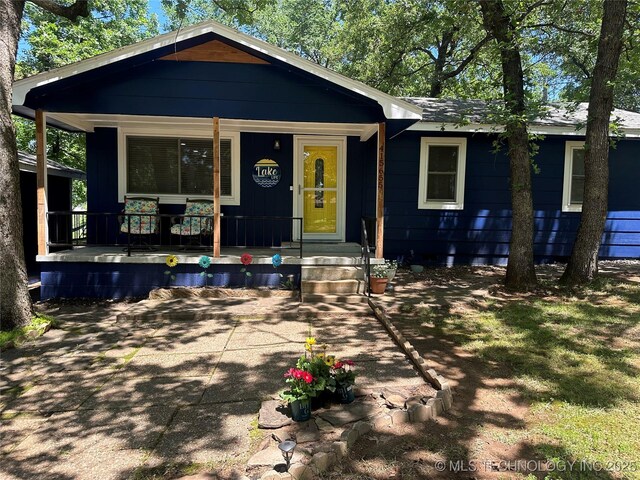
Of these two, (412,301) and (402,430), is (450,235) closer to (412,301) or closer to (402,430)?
(412,301)

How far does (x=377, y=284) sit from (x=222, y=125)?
4.18 meters

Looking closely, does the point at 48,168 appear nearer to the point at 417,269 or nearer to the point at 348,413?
the point at 417,269

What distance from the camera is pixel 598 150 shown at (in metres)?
6.30

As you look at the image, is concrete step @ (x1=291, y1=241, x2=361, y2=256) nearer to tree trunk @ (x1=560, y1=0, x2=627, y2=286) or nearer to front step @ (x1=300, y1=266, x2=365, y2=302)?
front step @ (x1=300, y1=266, x2=365, y2=302)

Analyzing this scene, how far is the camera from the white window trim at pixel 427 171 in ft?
27.8

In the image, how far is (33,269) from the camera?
9.40m

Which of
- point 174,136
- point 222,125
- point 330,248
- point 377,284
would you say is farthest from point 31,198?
point 377,284

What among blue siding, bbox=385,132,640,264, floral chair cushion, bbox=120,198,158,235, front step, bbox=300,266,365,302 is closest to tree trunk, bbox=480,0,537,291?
blue siding, bbox=385,132,640,264

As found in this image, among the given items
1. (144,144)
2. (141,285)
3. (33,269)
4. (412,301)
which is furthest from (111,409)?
(33,269)

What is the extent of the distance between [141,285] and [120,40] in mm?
16624

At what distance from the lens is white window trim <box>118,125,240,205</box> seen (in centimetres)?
800

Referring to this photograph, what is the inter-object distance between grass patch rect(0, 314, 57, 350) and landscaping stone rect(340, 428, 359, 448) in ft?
13.3

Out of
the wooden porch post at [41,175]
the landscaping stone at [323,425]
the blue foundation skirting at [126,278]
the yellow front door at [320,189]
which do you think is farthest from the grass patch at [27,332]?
the yellow front door at [320,189]

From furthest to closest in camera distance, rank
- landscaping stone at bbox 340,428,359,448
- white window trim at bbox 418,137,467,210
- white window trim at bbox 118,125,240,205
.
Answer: white window trim at bbox 418,137,467,210, white window trim at bbox 118,125,240,205, landscaping stone at bbox 340,428,359,448
